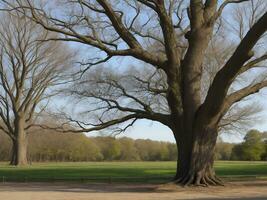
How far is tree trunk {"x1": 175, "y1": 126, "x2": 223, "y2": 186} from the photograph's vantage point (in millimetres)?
26969

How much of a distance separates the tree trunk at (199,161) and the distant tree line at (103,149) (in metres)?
59.9

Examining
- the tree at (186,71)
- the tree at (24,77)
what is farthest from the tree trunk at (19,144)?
the tree at (186,71)

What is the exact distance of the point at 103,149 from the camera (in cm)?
10375

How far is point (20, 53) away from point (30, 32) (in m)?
2.87

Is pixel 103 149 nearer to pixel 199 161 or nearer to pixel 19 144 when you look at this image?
pixel 19 144

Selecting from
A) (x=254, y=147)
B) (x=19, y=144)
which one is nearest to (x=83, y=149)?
(x=254, y=147)

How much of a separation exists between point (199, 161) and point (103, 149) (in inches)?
3043

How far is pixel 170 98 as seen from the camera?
96.9ft

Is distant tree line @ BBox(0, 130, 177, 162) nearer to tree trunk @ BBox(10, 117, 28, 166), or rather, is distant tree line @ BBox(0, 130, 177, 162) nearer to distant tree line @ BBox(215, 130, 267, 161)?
distant tree line @ BBox(215, 130, 267, 161)

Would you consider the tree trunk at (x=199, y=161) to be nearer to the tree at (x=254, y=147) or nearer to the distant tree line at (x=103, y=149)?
the distant tree line at (x=103, y=149)

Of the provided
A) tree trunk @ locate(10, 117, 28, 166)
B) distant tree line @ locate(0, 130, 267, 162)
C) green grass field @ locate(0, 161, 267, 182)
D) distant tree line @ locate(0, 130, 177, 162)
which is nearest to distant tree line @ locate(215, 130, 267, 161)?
distant tree line @ locate(0, 130, 267, 162)

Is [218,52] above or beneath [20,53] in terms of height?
beneath

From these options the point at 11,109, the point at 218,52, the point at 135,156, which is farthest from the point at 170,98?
the point at 135,156

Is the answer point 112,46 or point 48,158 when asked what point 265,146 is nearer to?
point 48,158
